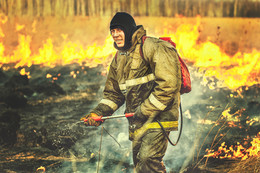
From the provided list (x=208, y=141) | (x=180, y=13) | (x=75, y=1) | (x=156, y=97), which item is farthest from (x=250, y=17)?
(x=156, y=97)

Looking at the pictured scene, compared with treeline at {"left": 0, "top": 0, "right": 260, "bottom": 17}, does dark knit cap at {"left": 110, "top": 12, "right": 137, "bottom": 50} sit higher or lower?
lower

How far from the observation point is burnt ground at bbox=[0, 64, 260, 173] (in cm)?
522

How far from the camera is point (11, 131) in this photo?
246 inches

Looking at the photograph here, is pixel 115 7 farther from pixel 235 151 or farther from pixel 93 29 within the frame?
pixel 235 151

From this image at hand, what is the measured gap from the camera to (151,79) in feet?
11.4

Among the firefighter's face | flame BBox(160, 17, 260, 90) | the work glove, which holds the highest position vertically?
the firefighter's face

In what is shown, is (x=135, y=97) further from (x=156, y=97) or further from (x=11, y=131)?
(x=11, y=131)

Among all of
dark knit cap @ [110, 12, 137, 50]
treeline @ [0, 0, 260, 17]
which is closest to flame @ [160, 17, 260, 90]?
treeline @ [0, 0, 260, 17]

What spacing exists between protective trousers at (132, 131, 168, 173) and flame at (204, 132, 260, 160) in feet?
7.51

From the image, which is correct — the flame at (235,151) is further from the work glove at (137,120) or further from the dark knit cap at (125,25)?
the dark knit cap at (125,25)

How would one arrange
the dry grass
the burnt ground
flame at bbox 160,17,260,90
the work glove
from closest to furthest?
the work glove → the burnt ground → the dry grass → flame at bbox 160,17,260,90

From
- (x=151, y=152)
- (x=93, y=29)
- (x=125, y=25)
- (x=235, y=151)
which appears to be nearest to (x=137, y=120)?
(x=151, y=152)

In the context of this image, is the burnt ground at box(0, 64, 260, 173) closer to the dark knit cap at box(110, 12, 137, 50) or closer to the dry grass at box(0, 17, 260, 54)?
the dry grass at box(0, 17, 260, 54)

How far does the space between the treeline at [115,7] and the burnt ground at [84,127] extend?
1.47m
